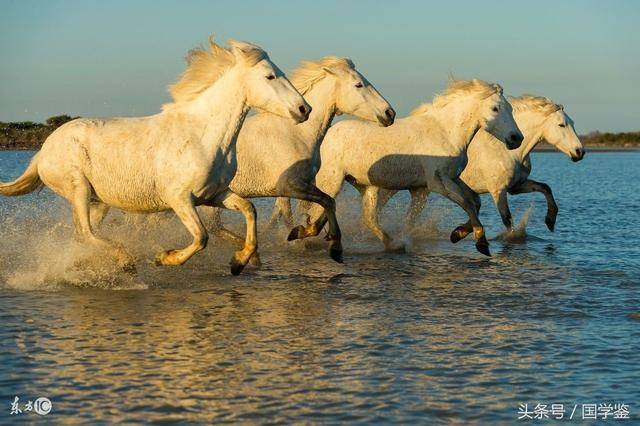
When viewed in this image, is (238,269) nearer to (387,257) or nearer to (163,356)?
(163,356)

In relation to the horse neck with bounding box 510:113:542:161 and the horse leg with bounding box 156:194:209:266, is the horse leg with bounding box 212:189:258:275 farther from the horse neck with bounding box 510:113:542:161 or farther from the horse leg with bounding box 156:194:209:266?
the horse neck with bounding box 510:113:542:161

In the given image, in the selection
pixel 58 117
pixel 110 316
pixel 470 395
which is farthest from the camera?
pixel 58 117

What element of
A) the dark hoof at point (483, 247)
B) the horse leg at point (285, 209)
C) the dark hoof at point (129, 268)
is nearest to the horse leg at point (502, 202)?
the dark hoof at point (483, 247)

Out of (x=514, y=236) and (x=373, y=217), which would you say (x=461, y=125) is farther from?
(x=514, y=236)

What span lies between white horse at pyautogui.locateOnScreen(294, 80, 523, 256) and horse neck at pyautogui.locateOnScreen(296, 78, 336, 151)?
1682 mm

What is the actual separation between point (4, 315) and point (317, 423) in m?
3.90

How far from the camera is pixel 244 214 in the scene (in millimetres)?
10117

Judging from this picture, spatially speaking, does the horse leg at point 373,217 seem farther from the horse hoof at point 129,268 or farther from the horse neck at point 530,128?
the horse hoof at point 129,268

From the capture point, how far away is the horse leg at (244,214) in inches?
395

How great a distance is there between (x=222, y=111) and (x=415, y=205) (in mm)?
6424

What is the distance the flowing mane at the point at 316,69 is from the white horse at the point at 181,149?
2.33m

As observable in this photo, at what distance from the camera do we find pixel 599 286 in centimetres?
1103

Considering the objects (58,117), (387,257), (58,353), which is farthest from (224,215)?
(58,117)

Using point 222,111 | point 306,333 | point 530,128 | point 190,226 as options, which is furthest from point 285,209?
point 306,333
